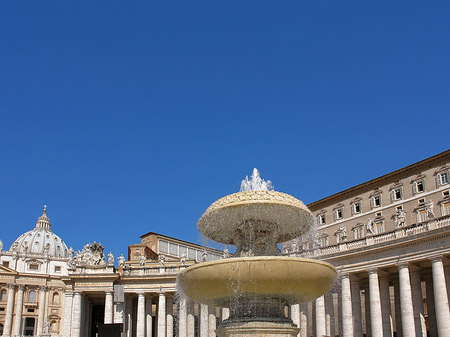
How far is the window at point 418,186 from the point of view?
196 feet

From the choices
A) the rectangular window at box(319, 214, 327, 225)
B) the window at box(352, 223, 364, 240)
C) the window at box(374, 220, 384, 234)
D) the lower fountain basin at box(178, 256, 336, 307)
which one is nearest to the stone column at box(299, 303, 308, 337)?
the window at box(374, 220, 384, 234)

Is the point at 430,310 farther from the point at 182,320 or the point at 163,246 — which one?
the point at 163,246

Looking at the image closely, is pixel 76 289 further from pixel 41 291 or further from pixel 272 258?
pixel 41 291

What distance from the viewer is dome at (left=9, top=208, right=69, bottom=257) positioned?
174 m

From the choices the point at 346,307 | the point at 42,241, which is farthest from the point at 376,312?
the point at 42,241

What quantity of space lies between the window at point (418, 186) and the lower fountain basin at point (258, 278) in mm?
43941

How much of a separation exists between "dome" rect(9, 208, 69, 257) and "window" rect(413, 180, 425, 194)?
136324mm

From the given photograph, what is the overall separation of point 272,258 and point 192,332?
37.4 meters

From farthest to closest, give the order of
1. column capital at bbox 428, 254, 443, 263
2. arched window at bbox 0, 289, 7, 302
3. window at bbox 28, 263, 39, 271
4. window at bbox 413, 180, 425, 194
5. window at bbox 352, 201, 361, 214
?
window at bbox 28, 263, 39, 271 → arched window at bbox 0, 289, 7, 302 → window at bbox 352, 201, 361, 214 → window at bbox 413, 180, 425, 194 → column capital at bbox 428, 254, 443, 263

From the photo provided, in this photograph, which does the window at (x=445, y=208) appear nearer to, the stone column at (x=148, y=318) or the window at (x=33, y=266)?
the stone column at (x=148, y=318)

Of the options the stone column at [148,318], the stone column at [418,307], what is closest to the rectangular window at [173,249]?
the stone column at [148,318]

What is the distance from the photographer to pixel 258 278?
18.2 meters

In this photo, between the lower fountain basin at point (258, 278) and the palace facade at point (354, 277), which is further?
the palace facade at point (354, 277)

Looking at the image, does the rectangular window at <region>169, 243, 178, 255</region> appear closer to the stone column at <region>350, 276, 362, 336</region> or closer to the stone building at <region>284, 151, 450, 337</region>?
the stone building at <region>284, 151, 450, 337</region>
